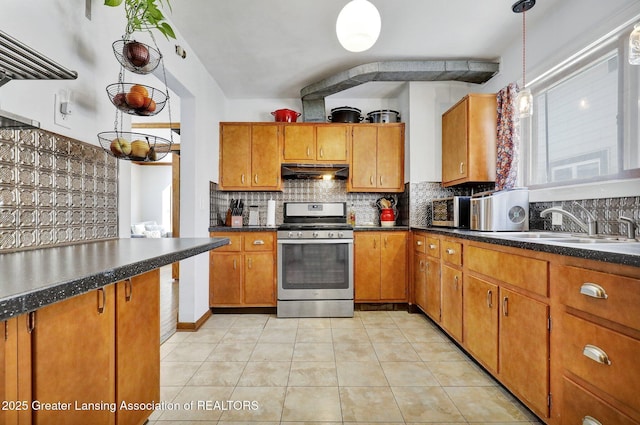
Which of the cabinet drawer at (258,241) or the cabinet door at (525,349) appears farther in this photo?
the cabinet drawer at (258,241)

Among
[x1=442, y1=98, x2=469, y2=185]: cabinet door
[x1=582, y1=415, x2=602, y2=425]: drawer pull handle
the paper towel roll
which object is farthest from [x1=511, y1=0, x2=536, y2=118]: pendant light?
the paper towel roll

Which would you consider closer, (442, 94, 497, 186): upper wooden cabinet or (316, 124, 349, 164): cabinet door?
(442, 94, 497, 186): upper wooden cabinet

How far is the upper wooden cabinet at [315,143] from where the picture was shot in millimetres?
3605

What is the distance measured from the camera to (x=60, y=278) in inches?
26.0

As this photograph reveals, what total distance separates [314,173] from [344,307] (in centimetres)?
160

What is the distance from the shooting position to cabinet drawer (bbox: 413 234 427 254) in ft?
10.00

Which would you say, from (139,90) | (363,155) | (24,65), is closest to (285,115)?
(363,155)

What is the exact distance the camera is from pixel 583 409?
1195 mm

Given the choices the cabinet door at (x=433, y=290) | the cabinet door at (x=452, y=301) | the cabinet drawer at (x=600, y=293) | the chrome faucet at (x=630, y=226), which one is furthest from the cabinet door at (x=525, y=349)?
the cabinet door at (x=433, y=290)

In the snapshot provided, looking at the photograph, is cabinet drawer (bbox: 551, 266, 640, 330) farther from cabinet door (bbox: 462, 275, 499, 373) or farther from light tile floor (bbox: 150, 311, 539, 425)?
light tile floor (bbox: 150, 311, 539, 425)

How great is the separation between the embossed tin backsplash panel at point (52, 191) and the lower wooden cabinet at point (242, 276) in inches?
66.4

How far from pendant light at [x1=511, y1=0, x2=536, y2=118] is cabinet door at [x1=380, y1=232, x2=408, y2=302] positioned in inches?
69.8

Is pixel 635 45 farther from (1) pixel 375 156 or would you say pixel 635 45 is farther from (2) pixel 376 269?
(2) pixel 376 269

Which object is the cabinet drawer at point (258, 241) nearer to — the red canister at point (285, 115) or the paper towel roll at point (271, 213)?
the paper towel roll at point (271, 213)
